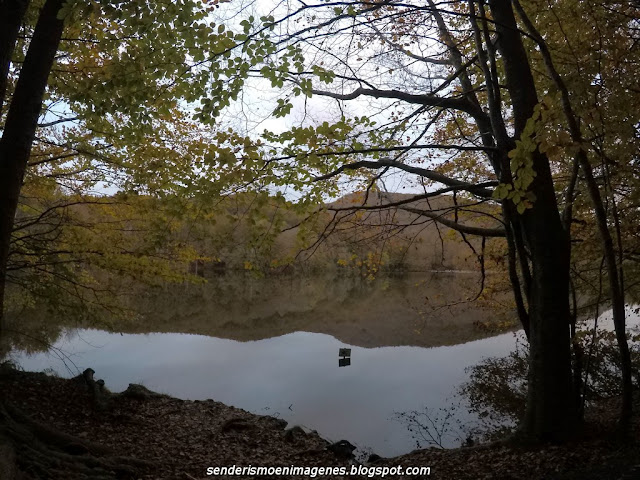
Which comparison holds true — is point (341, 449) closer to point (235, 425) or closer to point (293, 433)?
point (293, 433)

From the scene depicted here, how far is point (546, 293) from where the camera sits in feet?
15.5

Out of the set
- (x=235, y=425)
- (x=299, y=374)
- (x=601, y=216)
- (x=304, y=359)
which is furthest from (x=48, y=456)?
(x=304, y=359)

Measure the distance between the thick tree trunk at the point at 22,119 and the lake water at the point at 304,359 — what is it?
212 inches

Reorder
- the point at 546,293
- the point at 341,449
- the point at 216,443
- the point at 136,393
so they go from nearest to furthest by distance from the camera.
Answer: the point at 546,293, the point at 216,443, the point at 341,449, the point at 136,393

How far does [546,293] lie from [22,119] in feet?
18.0

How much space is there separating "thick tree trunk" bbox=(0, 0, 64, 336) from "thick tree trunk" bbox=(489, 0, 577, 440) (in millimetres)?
4636

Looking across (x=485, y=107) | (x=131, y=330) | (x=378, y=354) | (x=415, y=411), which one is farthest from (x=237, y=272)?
(x=485, y=107)

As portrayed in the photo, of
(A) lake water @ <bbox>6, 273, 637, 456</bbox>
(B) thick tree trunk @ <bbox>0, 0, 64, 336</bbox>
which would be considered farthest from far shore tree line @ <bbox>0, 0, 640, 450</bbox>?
(A) lake water @ <bbox>6, 273, 637, 456</bbox>

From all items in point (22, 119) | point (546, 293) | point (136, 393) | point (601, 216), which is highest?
point (22, 119)

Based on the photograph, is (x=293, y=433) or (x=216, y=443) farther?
(x=293, y=433)

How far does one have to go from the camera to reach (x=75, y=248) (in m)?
6.90

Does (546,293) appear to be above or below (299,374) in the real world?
above

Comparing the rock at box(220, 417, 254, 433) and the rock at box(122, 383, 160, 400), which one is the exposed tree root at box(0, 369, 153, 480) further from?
the rock at box(122, 383, 160, 400)

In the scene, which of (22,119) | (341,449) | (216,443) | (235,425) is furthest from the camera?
(235,425)
